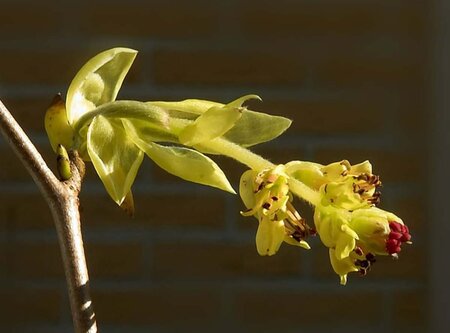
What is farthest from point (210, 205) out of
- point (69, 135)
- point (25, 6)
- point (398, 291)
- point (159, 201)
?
point (69, 135)

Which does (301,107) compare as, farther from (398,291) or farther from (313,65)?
(398,291)

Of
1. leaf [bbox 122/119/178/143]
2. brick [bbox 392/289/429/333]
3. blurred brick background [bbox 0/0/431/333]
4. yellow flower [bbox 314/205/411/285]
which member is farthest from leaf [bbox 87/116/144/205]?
brick [bbox 392/289/429/333]

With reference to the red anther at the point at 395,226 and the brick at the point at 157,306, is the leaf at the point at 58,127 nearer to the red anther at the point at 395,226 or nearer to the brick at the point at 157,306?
the red anther at the point at 395,226

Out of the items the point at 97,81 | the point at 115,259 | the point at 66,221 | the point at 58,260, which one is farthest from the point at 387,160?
the point at 66,221

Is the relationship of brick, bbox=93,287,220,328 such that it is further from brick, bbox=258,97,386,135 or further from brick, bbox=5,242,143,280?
brick, bbox=258,97,386,135

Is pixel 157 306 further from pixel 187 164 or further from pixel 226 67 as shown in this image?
pixel 187 164

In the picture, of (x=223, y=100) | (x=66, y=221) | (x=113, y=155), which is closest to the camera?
(x=66, y=221)

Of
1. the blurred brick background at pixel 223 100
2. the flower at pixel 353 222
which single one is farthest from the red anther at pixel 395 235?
the blurred brick background at pixel 223 100
